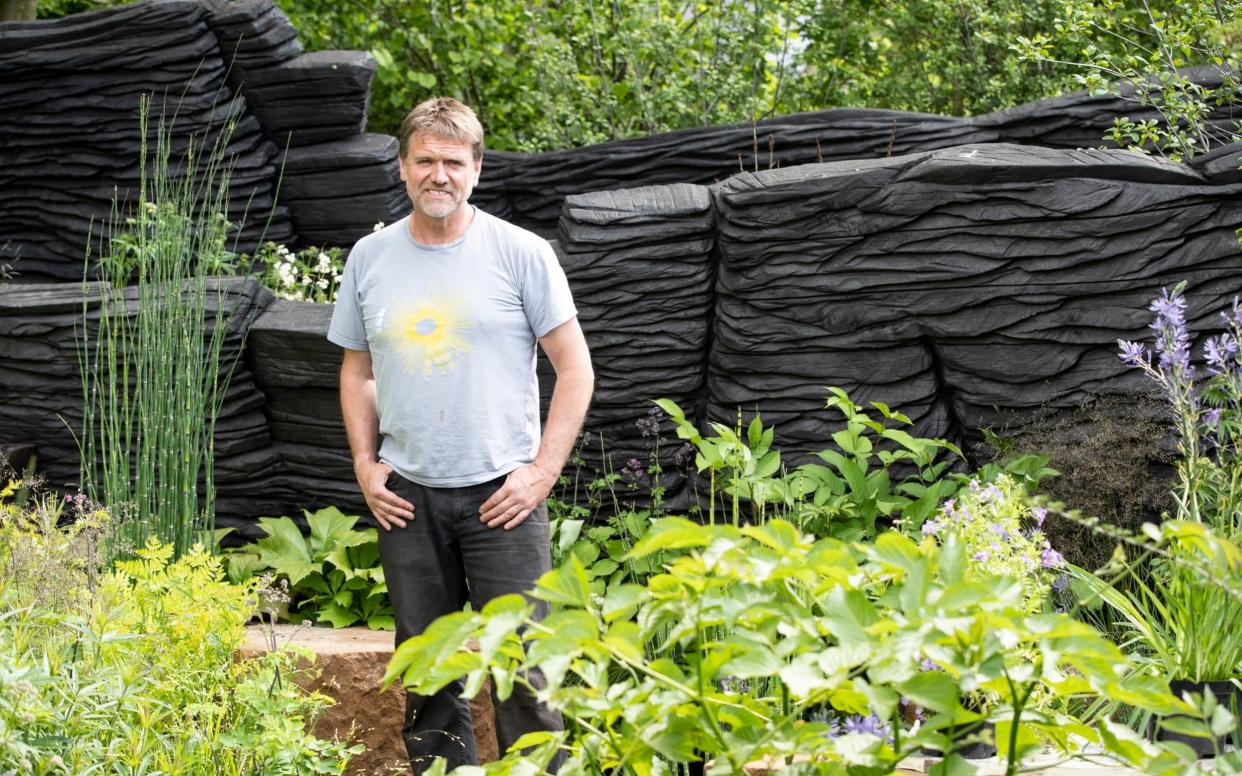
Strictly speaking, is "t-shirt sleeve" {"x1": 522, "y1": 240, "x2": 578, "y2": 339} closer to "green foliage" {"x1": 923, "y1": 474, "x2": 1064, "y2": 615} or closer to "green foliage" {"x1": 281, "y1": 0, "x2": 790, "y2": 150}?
"green foliage" {"x1": 923, "y1": 474, "x2": 1064, "y2": 615}

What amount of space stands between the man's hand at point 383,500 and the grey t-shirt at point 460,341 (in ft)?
0.16

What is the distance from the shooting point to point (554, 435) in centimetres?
309

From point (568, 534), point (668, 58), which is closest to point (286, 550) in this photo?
point (568, 534)

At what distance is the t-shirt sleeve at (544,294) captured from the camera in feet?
10.0

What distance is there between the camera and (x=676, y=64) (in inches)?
287

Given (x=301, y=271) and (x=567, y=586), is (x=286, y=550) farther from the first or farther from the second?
(x=567, y=586)

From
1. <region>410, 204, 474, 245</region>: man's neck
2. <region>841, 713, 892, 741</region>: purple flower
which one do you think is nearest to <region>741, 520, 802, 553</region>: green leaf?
<region>841, 713, 892, 741</region>: purple flower

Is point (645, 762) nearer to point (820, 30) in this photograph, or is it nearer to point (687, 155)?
point (687, 155)

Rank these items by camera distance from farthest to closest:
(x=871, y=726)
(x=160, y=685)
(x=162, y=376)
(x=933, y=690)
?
(x=162, y=376), (x=160, y=685), (x=871, y=726), (x=933, y=690)

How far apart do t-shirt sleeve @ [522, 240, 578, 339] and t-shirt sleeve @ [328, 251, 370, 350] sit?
43 centimetres

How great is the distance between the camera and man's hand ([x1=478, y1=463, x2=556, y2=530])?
3.03m

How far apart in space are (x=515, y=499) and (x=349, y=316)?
63 cm

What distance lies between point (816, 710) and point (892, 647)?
143 centimetres

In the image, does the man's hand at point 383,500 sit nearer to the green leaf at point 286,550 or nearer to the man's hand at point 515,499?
the man's hand at point 515,499
